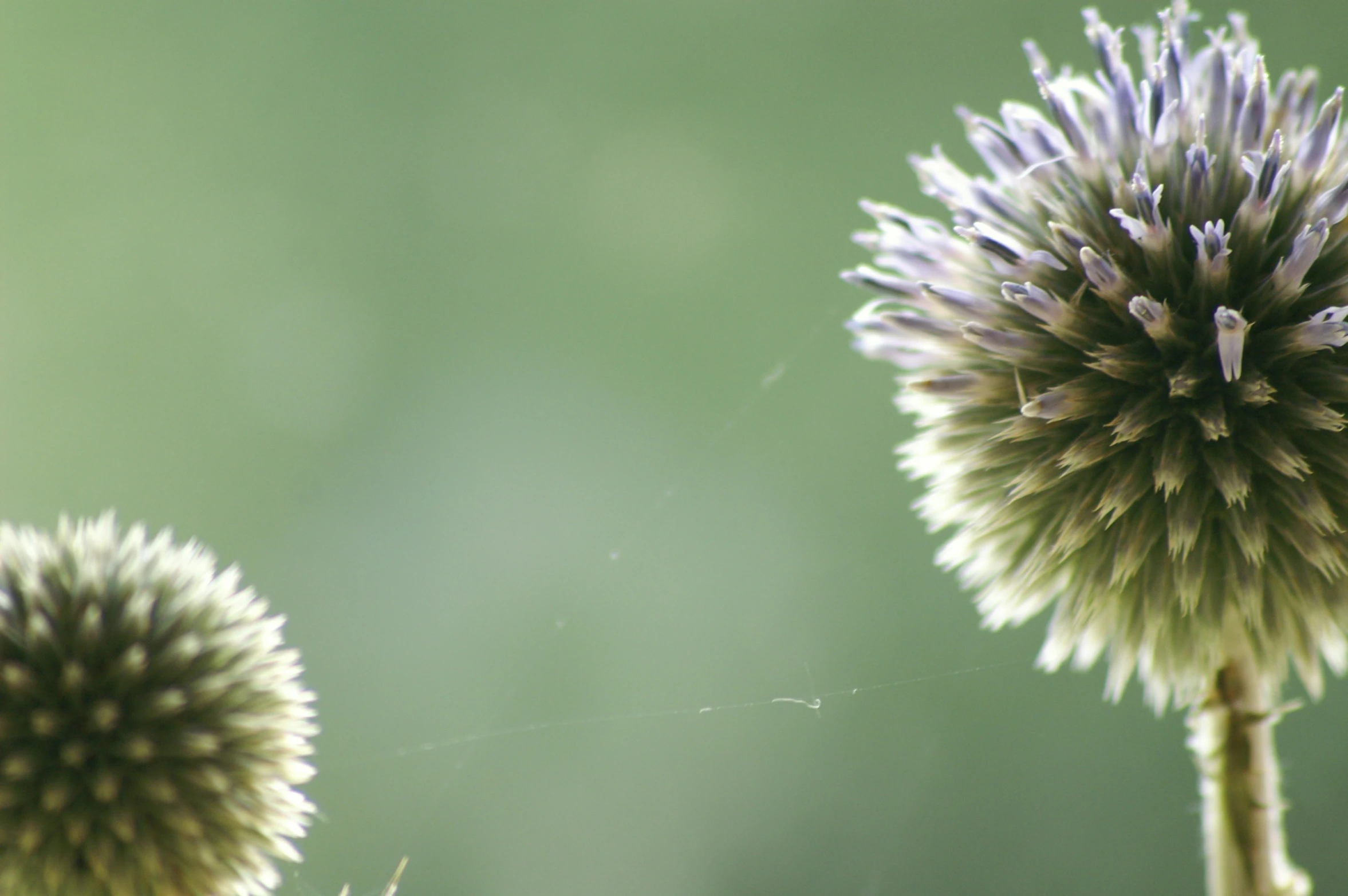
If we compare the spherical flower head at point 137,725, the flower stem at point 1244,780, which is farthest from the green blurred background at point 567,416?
the spherical flower head at point 137,725

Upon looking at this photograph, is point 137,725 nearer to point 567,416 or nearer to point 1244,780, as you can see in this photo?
point 1244,780

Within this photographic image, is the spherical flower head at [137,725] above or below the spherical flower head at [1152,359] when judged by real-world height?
below

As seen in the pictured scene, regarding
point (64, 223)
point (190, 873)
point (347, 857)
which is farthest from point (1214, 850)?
point (64, 223)

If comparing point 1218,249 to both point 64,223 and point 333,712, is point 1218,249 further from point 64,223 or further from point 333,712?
point 64,223

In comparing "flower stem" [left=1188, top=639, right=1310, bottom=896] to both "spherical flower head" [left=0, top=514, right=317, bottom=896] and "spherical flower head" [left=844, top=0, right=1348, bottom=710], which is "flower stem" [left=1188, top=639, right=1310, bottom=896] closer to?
"spherical flower head" [left=844, top=0, right=1348, bottom=710]

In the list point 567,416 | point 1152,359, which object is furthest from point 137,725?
point 567,416

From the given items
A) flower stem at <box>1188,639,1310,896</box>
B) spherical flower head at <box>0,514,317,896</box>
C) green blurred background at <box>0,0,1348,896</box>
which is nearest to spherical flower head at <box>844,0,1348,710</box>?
flower stem at <box>1188,639,1310,896</box>

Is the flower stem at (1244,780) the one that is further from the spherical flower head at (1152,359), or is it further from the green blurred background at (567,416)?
the green blurred background at (567,416)
